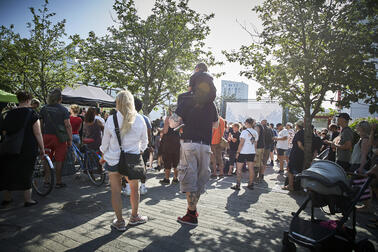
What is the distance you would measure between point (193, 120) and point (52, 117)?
12.0ft

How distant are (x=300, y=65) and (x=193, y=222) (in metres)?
4.33

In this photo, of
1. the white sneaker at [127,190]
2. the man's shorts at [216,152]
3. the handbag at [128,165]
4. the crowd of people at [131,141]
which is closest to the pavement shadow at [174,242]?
the crowd of people at [131,141]

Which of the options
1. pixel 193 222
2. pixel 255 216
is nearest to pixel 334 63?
pixel 255 216

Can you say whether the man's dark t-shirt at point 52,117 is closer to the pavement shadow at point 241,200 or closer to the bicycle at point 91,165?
the bicycle at point 91,165

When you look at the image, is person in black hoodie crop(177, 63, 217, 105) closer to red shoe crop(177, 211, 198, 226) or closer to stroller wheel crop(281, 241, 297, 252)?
red shoe crop(177, 211, 198, 226)

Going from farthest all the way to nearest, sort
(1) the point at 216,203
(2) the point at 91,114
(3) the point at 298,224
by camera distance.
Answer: (2) the point at 91,114 < (1) the point at 216,203 < (3) the point at 298,224

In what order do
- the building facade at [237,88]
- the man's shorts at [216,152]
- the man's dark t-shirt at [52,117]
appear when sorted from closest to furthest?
1. the man's dark t-shirt at [52,117]
2. the man's shorts at [216,152]
3. the building facade at [237,88]

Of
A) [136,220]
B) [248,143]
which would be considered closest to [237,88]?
[248,143]

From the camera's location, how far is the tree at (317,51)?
5.44m

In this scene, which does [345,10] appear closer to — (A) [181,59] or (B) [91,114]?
(B) [91,114]

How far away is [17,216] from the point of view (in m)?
3.84

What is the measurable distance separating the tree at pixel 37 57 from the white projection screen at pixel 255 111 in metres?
16.3

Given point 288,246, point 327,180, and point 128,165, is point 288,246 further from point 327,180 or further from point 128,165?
point 128,165

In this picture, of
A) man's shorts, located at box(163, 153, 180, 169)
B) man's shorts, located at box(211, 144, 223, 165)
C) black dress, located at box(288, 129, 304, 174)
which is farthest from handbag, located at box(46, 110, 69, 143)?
black dress, located at box(288, 129, 304, 174)
